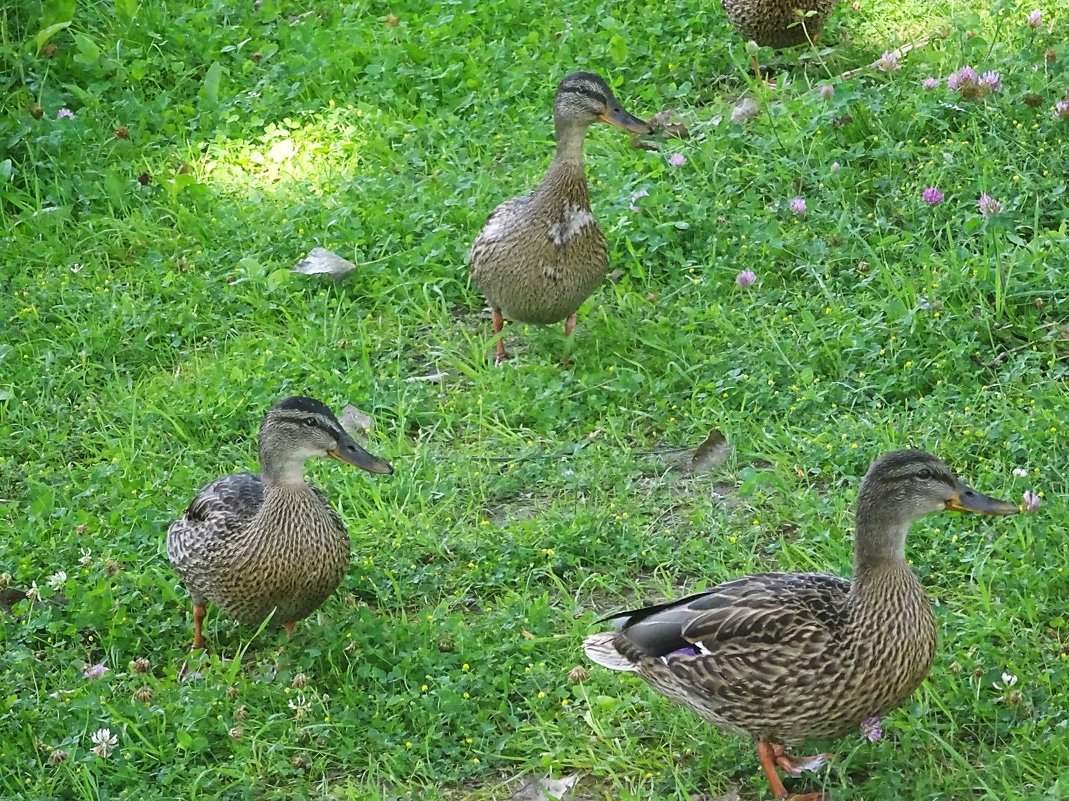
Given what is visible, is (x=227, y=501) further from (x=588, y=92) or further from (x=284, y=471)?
(x=588, y=92)

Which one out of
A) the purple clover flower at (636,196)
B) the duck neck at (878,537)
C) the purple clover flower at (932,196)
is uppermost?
the duck neck at (878,537)

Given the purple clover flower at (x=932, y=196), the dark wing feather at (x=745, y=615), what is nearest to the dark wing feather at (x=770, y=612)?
the dark wing feather at (x=745, y=615)

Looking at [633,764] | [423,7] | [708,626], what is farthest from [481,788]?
[423,7]

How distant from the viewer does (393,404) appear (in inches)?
227

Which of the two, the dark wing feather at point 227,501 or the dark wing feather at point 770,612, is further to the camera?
the dark wing feather at point 227,501

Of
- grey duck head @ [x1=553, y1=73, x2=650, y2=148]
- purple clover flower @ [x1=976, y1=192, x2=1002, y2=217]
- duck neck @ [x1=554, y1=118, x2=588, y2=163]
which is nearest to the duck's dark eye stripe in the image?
grey duck head @ [x1=553, y1=73, x2=650, y2=148]

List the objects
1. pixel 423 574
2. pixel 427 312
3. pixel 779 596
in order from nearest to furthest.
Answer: pixel 779 596 → pixel 423 574 → pixel 427 312

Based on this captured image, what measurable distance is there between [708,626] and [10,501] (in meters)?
2.83

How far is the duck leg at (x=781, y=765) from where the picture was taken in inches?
147

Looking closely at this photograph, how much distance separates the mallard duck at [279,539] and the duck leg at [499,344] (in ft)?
4.65

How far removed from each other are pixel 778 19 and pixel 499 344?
7.28ft

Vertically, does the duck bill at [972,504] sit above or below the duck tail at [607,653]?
above

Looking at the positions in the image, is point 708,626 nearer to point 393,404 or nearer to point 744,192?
point 393,404

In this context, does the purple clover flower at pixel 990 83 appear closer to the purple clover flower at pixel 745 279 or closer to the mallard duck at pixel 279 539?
the purple clover flower at pixel 745 279
